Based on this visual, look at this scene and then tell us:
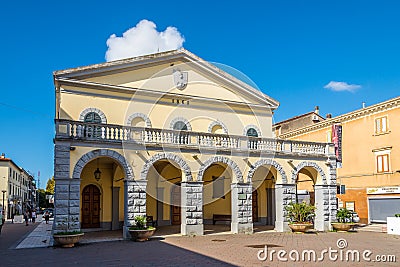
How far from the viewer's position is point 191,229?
747 inches

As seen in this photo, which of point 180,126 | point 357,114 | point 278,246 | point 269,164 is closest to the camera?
point 278,246

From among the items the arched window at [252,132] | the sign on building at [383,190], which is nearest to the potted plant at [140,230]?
the arched window at [252,132]

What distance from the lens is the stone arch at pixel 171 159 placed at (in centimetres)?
1833

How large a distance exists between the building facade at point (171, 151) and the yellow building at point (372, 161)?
6271 millimetres

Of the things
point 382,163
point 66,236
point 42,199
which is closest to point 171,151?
point 66,236

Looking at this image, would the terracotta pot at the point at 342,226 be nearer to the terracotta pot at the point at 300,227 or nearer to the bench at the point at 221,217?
the terracotta pot at the point at 300,227

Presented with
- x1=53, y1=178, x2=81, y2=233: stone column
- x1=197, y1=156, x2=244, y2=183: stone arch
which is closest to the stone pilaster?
x1=53, y1=178, x2=81, y2=233: stone column

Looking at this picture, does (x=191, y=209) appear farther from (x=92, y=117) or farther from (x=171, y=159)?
(x=92, y=117)

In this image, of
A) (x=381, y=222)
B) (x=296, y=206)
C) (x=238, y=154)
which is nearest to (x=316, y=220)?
(x=296, y=206)

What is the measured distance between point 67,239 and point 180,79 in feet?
37.3

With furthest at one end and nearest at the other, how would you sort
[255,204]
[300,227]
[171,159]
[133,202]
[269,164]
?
[255,204], [269,164], [300,227], [171,159], [133,202]

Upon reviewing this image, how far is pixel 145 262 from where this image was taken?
1207 centimetres

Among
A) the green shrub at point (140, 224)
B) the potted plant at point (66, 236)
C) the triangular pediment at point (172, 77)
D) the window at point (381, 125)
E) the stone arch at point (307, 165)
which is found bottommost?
the potted plant at point (66, 236)

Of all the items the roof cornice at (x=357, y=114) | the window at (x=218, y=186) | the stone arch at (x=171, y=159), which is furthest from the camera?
the roof cornice at (x=357, y=114)
